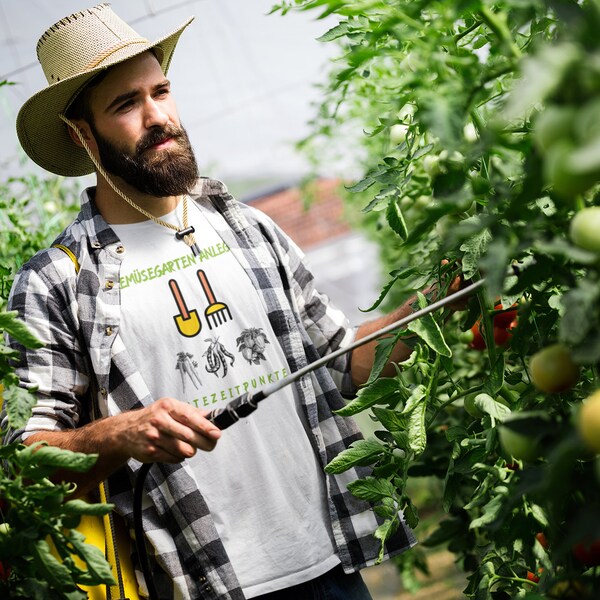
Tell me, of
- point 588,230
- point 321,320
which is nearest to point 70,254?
point 321,320

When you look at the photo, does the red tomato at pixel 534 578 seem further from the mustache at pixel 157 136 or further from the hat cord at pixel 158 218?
the mustache at pixel 157 136

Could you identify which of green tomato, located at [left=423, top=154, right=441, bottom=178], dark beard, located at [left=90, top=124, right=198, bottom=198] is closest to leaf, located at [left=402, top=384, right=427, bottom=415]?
green tomato, located at [left=423, top=154, right=441, bottom=178]

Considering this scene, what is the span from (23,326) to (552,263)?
0.65m

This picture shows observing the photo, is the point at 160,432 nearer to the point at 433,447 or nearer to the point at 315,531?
the point at 315,531

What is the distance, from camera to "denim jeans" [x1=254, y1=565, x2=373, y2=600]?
1.79m

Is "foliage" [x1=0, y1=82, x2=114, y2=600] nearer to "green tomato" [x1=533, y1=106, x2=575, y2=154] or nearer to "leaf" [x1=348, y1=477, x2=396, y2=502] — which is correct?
"leaf" [x1=348, y1=477, x2=396, y2=502]

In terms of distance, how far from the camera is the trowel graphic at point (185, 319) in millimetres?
1835

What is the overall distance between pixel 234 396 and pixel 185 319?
7.2 inches

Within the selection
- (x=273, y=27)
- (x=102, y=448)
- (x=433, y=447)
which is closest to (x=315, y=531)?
(x=433, y=447)

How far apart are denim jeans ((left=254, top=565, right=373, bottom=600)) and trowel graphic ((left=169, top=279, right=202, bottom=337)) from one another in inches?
21.0

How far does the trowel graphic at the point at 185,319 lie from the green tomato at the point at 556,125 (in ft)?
4.01

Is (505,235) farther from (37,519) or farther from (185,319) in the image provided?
(185,319)

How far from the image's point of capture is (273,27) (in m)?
6.23

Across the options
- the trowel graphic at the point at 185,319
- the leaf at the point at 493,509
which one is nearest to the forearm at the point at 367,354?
the trowel graphic at the point at 185,319
